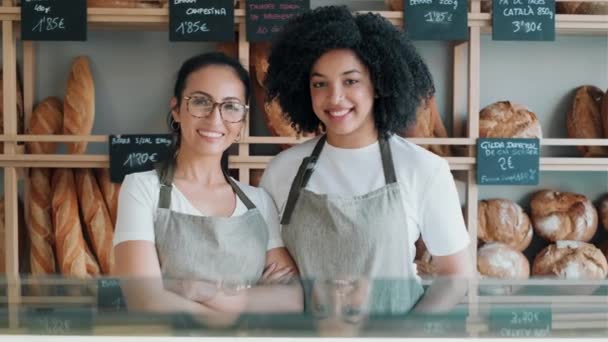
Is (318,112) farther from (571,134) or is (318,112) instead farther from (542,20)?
(571,134)

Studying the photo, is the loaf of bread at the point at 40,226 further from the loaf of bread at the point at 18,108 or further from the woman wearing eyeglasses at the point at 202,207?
the woman wearing eyeglasses at the point at 202,207

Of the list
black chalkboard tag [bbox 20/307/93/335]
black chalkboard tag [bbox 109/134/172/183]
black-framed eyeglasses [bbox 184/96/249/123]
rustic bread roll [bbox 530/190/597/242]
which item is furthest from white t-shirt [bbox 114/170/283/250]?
rustic bread roll [bbox 530/190/597/242]

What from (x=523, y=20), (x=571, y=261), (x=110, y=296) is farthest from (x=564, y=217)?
(x=110, y=296)

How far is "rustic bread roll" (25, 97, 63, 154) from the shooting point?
6.23 ft

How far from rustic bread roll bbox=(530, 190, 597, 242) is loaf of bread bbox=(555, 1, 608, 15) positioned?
1.66 feet

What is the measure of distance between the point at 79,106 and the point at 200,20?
1.33ft

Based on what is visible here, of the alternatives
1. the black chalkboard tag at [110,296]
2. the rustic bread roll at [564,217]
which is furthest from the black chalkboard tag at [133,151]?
the black chalkboard tag at [110,296]

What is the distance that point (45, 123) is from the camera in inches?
75.0

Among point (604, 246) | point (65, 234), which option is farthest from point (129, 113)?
point (604, 246)

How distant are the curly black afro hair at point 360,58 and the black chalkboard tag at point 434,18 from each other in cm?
70

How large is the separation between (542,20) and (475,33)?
0.57 feet

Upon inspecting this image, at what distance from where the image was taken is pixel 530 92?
2.10 m

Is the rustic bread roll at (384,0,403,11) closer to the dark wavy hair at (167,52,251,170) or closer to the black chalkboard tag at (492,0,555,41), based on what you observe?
the black chalkboard tag at (492,0,555,41)

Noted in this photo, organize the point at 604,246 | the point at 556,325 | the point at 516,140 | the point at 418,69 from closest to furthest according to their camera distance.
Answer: the point at 556,325
the point at 418,69
the point at 516,140
the point at 604,246
